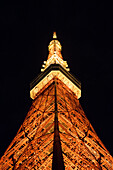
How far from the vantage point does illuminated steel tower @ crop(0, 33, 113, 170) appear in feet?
28.4

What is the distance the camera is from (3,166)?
10.1 meters

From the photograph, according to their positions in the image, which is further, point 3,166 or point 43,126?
point 43,126

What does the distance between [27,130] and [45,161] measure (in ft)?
15.3

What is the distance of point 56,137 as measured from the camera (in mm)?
8852

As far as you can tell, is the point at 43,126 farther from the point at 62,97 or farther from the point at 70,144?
the point at 62,97

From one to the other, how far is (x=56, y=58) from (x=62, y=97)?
6.37 meters

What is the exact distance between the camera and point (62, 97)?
15383mm

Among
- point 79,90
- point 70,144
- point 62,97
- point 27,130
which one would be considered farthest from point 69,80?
point 70,144

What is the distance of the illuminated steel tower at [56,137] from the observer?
8.67 meters

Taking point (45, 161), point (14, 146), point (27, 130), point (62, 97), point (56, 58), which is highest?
point (56, 58)

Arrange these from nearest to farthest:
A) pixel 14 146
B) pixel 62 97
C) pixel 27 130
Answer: pixel 14 146, pixel 27 130, pixel 62 97

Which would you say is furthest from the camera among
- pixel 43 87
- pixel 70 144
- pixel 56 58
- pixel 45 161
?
pixel 56 58

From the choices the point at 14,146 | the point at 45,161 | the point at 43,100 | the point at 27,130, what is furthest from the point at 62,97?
the point at 45,161

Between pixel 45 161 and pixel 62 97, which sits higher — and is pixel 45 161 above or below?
below
